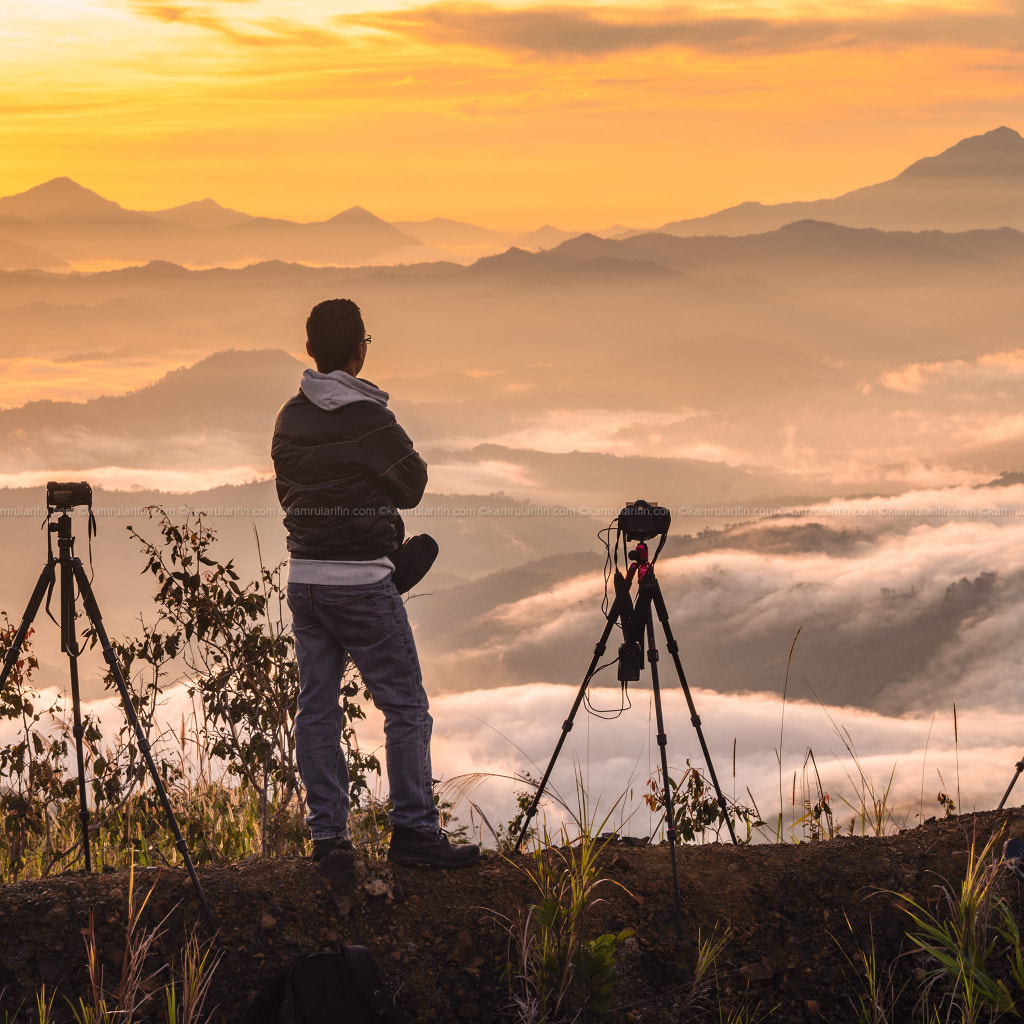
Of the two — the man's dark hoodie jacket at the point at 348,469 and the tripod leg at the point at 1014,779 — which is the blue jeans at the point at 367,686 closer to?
the man's dark hoodie jacket at the point at 348,469

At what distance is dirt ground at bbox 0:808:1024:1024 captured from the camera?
452 cm

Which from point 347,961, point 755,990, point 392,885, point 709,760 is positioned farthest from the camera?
point 709,760

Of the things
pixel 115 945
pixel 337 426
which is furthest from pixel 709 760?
pixel 115 945

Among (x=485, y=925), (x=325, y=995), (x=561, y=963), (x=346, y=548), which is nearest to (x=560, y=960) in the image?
(x=561, y=963)

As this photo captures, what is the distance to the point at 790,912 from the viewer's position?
5.08 metres

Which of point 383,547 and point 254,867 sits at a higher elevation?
point 383,547

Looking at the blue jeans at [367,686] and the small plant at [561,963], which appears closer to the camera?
the small plant at [561,963]

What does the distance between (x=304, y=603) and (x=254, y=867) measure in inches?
53.3

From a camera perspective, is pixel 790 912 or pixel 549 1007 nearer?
pixel 549 1007

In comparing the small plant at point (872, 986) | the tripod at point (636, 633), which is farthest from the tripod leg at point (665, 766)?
the small plant at point (872, 986)

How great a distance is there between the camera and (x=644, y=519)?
510 cm

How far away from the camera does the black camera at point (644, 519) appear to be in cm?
508

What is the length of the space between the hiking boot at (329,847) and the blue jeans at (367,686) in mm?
25

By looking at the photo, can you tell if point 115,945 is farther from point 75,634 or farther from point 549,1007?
point 549,1007
